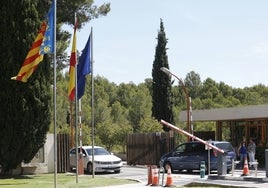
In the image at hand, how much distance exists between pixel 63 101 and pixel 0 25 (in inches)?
1954

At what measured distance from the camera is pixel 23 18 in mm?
24625

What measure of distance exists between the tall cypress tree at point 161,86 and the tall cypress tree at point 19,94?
92.6ft

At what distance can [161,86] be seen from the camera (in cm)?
5425

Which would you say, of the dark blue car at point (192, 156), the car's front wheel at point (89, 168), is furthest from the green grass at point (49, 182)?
the dark blue car at point (192, 156)

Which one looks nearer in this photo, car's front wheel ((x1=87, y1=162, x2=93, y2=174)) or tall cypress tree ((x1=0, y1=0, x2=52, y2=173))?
tall cypress tree ((x1=0, y1=0, x2=52, y2=173))

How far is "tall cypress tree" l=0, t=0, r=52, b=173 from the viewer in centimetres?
2400

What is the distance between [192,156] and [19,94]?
1016 centimetres

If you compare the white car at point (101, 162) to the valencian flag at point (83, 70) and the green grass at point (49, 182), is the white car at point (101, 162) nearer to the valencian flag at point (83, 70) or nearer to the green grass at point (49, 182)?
the green grass at point (49, 182)

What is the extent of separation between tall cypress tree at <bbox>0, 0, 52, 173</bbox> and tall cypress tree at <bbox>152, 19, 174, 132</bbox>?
28.2 meters

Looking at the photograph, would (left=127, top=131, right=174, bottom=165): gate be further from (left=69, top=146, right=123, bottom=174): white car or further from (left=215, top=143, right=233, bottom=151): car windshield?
(left=215, top=143, right=233, bottom=151): car windshield

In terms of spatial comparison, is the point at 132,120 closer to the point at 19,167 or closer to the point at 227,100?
the point at 227,100

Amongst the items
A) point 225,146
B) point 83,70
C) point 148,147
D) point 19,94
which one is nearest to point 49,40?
point 83,70

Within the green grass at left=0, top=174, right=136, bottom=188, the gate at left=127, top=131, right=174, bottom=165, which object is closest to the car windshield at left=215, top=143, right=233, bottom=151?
the green grass at left=0, top=174, right=136, bottom=188

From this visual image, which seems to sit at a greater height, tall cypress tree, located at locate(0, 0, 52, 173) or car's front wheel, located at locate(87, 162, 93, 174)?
tall cypress tree, located at locate(0, 0, 52, 173)
